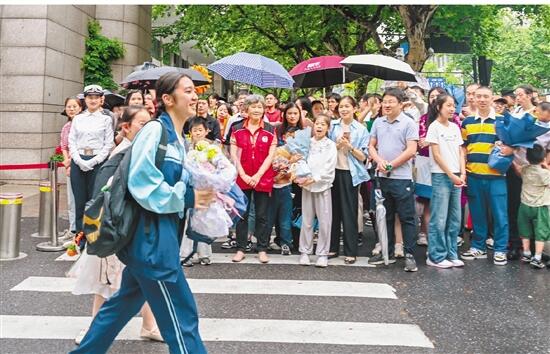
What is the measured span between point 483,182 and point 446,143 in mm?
924

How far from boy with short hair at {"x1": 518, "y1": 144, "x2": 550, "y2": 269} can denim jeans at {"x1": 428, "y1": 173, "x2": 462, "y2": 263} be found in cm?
95

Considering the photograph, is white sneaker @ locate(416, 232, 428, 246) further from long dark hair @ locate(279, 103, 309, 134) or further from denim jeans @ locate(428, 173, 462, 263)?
long dark hair @ locate(279, 103, 309, 134)

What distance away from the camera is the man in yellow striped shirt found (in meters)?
7.32

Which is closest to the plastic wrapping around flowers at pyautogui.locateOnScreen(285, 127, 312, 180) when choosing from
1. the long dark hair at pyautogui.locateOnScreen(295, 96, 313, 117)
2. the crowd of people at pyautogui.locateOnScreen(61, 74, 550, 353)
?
the crowd of people at pyautogui.locateOnScreen(61, 74, 550, 353)

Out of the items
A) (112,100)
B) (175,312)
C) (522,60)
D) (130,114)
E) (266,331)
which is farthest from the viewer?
(522,60)

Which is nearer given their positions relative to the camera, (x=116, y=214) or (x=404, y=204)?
(x=116, y=214)

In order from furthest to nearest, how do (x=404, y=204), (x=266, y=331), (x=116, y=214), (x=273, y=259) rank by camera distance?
(x=273, y=259), (x=404, y=204), (x=266, y=331), (x=116, y=214)

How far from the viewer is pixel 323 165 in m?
7.03

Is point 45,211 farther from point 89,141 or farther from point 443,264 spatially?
point 443,264

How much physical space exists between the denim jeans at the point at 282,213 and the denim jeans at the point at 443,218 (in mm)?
1929

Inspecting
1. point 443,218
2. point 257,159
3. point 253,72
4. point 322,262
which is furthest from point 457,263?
point 253,72

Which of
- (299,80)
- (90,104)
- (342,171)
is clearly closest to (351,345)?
(342,171)

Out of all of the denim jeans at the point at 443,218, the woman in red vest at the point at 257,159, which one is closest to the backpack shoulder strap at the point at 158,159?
the woman in red vest at the point at 257,159

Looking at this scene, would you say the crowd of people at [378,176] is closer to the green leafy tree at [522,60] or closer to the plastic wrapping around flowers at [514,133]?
the plastic wrapping around flowers at [514,133]
